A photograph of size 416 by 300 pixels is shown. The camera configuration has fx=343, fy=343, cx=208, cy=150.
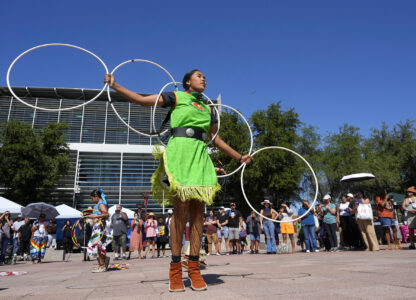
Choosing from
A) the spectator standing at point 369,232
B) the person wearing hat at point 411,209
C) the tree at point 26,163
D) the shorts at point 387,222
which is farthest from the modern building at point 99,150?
the person wearing hat at point 411,209

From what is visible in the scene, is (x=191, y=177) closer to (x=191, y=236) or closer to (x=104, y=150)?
(x=191, y=236)

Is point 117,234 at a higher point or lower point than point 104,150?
lower

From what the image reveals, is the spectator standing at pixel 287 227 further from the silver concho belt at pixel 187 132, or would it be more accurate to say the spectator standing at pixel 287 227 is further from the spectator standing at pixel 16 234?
the spectator standing at pixel 16 234

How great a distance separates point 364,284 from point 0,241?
41.7ft

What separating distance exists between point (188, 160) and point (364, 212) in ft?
28.7

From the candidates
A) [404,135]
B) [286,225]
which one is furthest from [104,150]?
[404,135]

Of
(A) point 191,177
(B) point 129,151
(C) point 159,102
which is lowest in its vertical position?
(A) point 191,177

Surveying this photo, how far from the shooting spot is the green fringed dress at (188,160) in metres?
3.51

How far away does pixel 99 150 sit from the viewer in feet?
124

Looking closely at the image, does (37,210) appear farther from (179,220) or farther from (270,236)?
(179,220)

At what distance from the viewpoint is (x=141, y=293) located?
3.05m

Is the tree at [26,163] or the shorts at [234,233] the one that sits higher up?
the tree at [26,163]

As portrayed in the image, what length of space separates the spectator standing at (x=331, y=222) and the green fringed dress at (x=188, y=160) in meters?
9.16

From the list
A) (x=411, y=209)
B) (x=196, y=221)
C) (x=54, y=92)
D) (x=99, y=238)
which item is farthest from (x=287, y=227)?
(x=54, y=92)
